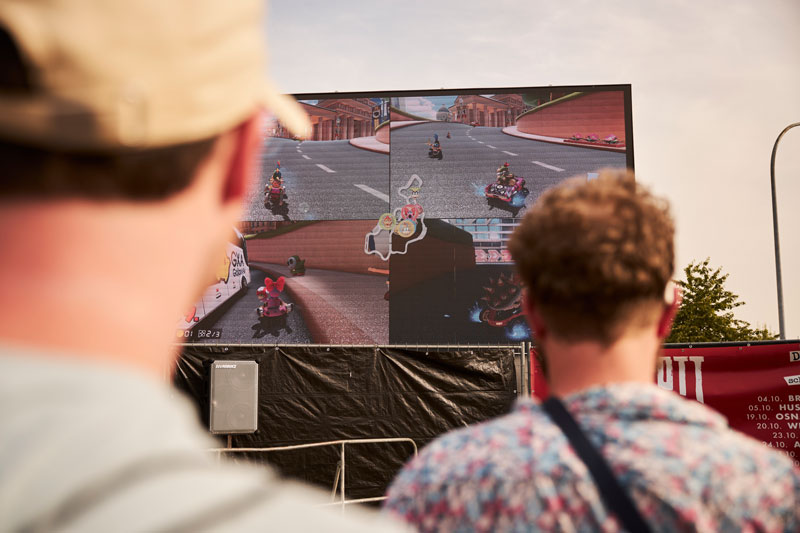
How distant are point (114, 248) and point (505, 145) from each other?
1227 inches

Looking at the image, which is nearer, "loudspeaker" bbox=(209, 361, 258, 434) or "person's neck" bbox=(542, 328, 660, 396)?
"person's neck" bbox=(542, 328, 660, 396)

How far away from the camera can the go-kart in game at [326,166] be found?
1248 inches

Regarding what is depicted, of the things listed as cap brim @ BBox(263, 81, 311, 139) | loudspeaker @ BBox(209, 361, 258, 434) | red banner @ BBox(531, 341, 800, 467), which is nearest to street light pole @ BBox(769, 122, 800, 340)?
red banner @ BBox(531, 341, 800, 467)

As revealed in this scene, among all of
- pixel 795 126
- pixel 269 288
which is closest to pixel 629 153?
pixel 795 126

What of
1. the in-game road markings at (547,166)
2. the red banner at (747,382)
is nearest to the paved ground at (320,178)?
the in-game road markings at (547,166)

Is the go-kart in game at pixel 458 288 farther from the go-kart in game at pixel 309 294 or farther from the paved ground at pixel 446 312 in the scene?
the go-kart in game at pixel 309 294

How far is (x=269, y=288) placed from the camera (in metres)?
31.2

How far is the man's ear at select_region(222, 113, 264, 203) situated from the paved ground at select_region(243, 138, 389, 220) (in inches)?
1220

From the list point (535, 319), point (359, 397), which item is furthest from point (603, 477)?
Answer: point (359, 397)

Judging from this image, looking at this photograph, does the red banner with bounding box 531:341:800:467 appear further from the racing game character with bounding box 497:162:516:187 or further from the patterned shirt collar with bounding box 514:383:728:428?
the racing game character with bounding box 497:162:516:187

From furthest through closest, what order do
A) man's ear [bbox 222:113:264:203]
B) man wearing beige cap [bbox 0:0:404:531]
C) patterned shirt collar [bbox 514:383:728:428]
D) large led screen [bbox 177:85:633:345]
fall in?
large led screen [bbox 177:85:633:345]
patterned shirt collar [bbox 514:383:728:428]
man's ear [bbox 222:113:264:203]
man wearing beige cap [bbox 0:0:404:531]

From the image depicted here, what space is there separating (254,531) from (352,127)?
32.5 metres

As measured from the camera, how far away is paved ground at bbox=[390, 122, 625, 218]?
3058cm

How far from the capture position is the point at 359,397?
936cm
